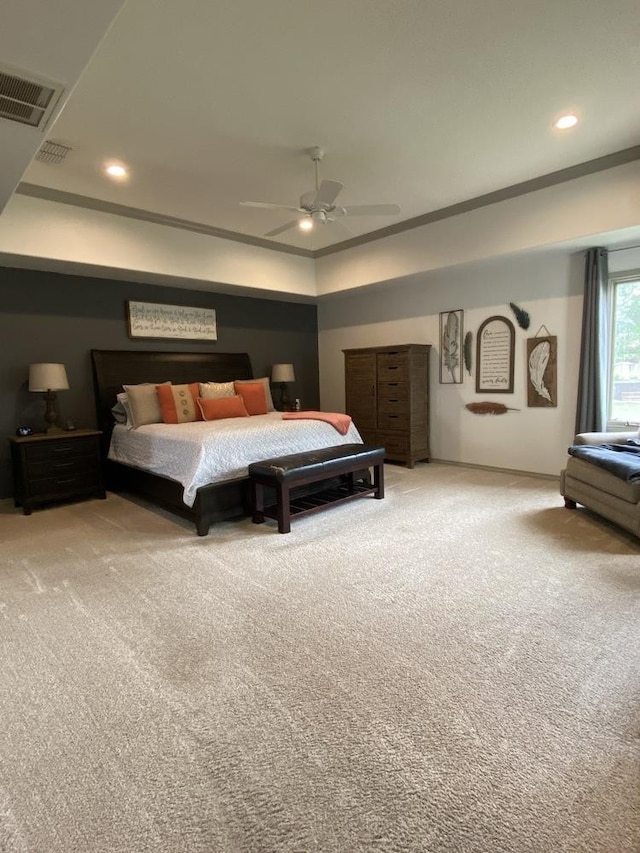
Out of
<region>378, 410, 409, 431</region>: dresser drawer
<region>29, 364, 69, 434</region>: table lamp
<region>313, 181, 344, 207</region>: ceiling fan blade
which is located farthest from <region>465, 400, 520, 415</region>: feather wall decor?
<region>29, 364, 69, 434</region>: table lamp

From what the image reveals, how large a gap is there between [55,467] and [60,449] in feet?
0.59

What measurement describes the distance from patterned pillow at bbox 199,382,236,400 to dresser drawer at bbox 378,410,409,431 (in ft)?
6.47

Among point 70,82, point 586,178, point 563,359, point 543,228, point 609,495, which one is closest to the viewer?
point 70,82

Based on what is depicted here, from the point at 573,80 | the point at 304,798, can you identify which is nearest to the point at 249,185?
the point at 573,80

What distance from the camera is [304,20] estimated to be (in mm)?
2166

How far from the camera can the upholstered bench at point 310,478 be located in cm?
343

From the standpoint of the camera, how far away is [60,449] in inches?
168

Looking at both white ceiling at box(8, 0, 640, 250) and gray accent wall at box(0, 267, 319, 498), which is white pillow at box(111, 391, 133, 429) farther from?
white ceiling at box(8, 0, 640, 250)

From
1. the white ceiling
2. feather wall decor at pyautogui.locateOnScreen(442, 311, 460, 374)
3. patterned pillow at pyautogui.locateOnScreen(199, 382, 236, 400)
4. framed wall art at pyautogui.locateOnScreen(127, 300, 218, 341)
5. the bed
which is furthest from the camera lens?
feather wall decor at pyautogui.locateOnScreen(442, 311, 460, 374)

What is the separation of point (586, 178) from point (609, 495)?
276 cm

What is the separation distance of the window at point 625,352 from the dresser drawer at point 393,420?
2.17 m

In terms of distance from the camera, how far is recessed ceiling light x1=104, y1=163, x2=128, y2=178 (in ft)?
11.7

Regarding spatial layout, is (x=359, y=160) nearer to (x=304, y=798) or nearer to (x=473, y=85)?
(x=473, y=85)

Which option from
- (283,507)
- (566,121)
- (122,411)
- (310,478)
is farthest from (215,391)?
(566,121)
